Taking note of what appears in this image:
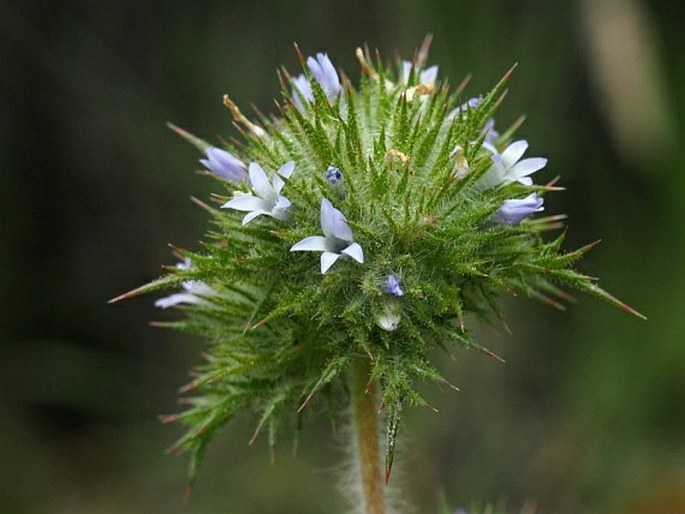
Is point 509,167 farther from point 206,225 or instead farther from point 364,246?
point 206,225

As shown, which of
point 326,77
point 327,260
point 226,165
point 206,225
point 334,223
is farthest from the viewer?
point 206,225

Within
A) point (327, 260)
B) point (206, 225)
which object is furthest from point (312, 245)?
point (206, 225)

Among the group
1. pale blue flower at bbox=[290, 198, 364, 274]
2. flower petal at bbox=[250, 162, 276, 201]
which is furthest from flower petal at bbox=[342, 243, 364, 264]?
flower petal at bbox=[250, 162, 276, 201]

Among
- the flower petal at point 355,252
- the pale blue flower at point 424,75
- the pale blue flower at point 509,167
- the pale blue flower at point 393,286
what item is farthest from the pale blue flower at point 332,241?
the pale blue flower at point 424,75

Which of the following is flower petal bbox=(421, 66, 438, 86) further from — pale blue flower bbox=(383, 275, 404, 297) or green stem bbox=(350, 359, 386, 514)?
green stem bbox=(350, 359, 386, 514)

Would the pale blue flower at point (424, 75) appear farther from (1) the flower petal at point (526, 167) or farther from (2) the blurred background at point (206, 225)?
(2) the blurred background at point (206, 225)

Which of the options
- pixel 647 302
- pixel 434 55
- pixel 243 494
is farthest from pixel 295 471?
pixel 434 55
